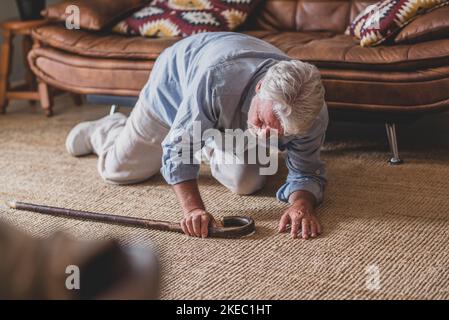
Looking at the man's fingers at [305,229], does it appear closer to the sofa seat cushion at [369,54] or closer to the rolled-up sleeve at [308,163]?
the rolled-up sleeve at [308,163]

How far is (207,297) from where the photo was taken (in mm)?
1416

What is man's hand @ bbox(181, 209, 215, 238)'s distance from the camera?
1.69 meters

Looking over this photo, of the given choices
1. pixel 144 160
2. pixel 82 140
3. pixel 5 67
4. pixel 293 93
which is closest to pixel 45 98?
pixel 5 67

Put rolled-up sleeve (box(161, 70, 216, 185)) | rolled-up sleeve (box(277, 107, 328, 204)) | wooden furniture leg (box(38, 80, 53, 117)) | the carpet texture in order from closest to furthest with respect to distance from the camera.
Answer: the carpet texture, rolled-up sleeve (box(161, 70, 216, 185)), rolled-up sleeve (box(277, 107, 328, 204)), wooden furniture leg (box(38, 80, 53, 117))

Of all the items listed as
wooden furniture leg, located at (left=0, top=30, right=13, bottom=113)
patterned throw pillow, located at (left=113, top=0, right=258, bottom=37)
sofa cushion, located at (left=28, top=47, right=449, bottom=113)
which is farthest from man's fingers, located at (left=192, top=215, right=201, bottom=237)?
wooden furniture leg, located at (left=0, top=30, right=13, bottom=113)

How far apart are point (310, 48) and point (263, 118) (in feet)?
2.71

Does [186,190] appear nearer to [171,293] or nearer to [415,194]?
[171,293]

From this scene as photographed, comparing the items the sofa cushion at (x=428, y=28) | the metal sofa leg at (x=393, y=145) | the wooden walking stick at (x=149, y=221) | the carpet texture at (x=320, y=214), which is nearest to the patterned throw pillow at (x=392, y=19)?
the sofa cushion at (x=428, y=28)

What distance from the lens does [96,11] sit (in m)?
2.76

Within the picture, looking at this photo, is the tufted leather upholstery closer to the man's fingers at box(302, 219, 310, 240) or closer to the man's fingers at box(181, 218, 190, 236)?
the man's fingers at box(302, 219, 310, 240)

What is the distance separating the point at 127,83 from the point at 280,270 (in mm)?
1282

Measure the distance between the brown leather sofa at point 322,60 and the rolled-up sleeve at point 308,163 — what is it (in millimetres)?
456

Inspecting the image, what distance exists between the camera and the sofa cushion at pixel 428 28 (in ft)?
7.06

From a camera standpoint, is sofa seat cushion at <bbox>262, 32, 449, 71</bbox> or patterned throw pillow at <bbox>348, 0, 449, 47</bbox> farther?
patterned throw pillow at <bbox>348, 0, 449, 47</bbox>
